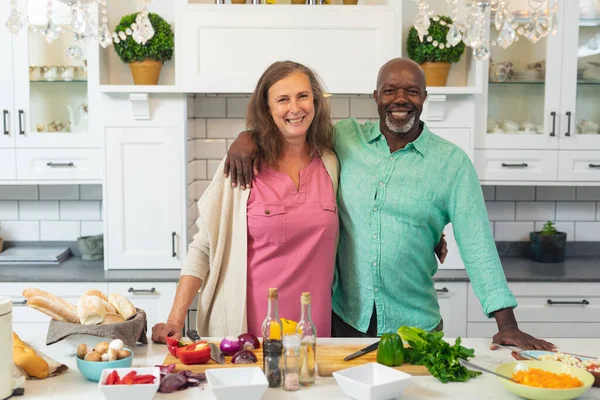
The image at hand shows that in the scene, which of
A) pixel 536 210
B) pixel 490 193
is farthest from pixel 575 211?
pixel 490 193

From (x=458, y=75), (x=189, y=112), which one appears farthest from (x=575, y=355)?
(x=189, y=112)

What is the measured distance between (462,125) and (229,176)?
5.55 feet

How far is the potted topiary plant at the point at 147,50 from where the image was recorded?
3.66m

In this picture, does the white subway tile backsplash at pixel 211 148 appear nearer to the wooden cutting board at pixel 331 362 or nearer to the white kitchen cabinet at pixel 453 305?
the white kitchen cabinet at pixel 453 305

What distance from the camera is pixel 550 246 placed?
4.07 meters

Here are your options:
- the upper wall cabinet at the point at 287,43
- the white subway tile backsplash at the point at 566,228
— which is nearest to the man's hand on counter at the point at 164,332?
the upper wall cabinet at the point at 287,43

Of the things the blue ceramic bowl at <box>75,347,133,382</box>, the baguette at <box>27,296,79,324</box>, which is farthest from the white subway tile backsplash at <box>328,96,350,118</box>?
the blue ceramic bowl at <box>75,347,133,382</box>

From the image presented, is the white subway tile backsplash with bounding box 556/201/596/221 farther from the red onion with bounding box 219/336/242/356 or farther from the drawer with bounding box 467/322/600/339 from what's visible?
the red onion with bounding box 219/336/242/356

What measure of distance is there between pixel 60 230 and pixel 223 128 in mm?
A: 1103

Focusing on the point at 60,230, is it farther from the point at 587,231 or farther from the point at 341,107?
the point at 587,231

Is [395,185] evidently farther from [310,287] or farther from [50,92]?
[50,92]

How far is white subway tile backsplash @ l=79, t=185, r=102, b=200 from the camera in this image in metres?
4.23

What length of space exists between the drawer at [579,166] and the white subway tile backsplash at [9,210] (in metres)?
3.01

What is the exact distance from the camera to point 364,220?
2459mm
